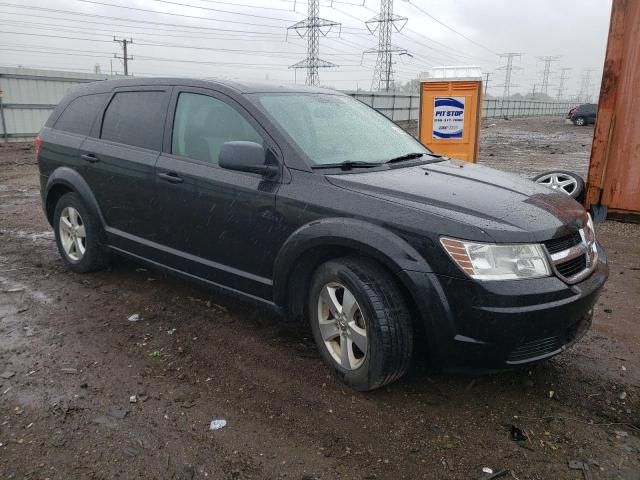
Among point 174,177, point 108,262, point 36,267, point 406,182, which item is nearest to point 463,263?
point 406,182

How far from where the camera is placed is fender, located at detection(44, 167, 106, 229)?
4.54 meters

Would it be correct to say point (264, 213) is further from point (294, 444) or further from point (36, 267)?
point (36, 267)

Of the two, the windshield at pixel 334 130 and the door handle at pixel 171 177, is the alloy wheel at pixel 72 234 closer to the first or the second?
the door handle at pixel 171 177

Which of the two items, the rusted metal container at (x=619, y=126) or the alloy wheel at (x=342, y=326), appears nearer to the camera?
the alloy wheel at (x=342, y=326)

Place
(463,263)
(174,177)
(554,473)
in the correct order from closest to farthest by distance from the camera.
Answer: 1. (554,473)
2. (463,263)
3. (174,177)

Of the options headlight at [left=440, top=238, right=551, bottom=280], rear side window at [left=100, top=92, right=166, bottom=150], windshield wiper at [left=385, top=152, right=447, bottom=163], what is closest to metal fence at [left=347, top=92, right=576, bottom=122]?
windshield wiper at [left=385, top=152, right=447, bottom=163]

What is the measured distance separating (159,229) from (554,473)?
3.01 meters

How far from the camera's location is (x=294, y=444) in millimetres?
2602

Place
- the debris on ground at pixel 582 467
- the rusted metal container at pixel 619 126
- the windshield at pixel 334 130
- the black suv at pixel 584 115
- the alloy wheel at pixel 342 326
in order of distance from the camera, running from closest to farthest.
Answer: the debris on ground at pixel 582 467 → the alloy wheel at pixel 342 326 → the windshield at pixel 334 130 → the rusted metal container at pixel 619 126 → the black suv at pixel 584 115

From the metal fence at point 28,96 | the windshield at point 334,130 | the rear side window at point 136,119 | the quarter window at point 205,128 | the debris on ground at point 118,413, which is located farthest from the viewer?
the metal fence at point 28,96

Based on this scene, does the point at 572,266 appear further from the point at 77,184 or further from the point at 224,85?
the point at 77,184

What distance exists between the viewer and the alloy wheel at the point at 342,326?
2.96 meters

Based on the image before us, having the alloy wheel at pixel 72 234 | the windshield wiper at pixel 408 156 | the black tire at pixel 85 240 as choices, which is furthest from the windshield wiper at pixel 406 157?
the alloy wheel at pixel 72 234

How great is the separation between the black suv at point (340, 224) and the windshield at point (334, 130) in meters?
0.02
